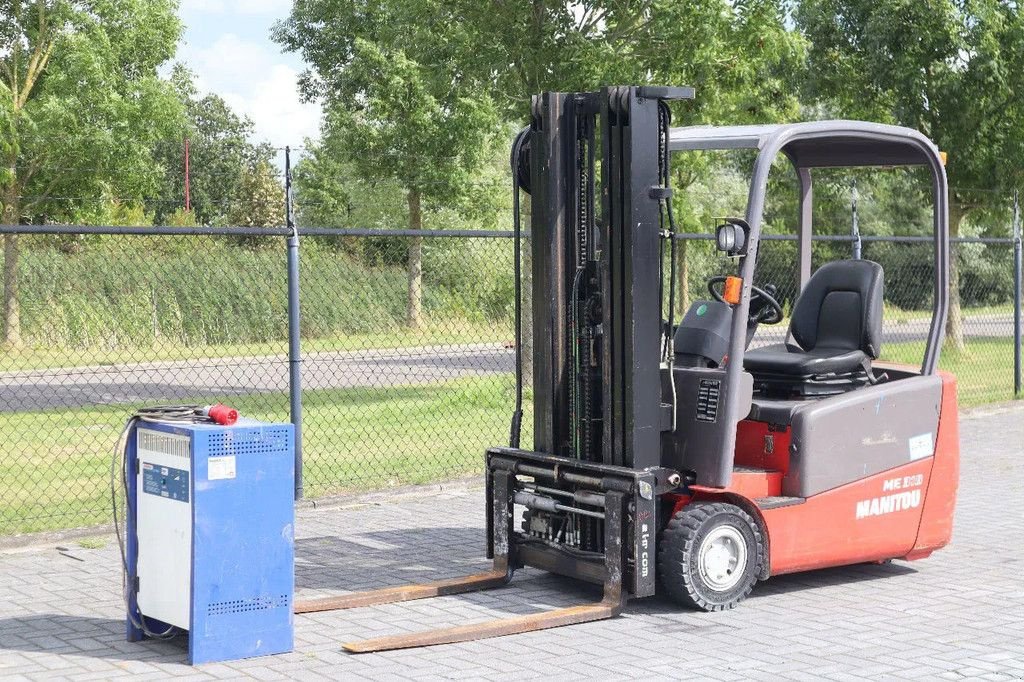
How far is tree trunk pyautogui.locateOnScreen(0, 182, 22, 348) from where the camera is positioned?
12983 millimetres

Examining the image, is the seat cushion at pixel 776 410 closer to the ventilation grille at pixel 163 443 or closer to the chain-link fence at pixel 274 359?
the ventilation grille at pixel 163 443

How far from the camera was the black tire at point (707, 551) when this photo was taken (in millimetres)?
6965

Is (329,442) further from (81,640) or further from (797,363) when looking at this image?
(81,640)

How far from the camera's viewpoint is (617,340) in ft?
23.6

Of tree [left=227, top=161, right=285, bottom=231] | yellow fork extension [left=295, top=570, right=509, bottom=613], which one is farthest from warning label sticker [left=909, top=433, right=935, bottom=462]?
tree [left=227, top=161, right=285, bottom=231]

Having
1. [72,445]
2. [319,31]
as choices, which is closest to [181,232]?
[72,445]

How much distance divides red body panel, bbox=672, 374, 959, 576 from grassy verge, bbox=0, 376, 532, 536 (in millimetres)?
4202

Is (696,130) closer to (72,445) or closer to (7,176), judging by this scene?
(72,445)

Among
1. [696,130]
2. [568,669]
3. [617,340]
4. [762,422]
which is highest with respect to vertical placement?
[696,130]

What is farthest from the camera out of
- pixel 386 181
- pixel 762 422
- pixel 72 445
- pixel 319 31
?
pixel 319 31

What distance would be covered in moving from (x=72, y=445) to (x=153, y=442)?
25.1 feet

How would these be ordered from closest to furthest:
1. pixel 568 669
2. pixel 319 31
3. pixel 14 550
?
1. pixel 568 669
2. pixel 14 550
3. pixel 319 31

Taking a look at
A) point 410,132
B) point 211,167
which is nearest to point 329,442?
point 410,132

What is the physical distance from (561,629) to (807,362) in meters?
2.08
